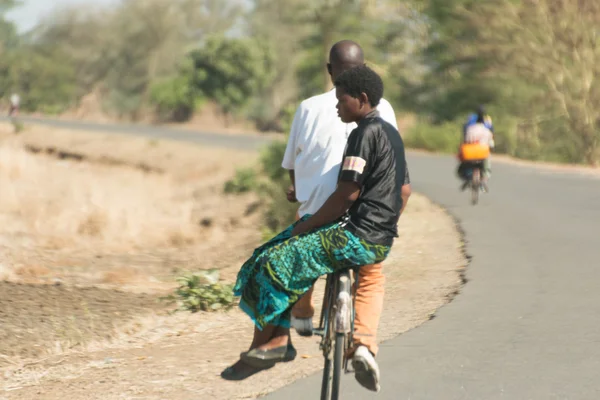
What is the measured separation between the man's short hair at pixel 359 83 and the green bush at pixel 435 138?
29540 mm

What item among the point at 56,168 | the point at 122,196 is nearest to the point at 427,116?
the point at 56,168

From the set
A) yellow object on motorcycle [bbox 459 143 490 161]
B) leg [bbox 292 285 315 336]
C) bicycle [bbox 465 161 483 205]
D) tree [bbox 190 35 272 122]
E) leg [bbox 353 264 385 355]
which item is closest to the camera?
leg [bbox 353 264 385 355]

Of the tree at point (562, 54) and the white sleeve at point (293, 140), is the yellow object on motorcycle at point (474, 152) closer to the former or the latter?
the white sleeve at point (293, 140)

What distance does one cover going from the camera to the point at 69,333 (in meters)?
8.27

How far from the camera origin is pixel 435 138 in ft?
116

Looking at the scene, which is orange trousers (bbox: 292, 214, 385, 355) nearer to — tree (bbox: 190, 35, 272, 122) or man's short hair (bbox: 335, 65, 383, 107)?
man's short hair (bbox: 335, 65, 383, 107)

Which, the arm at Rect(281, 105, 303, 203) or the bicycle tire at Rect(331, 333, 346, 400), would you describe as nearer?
the bicycle tire at Rect(331, 333, 346, 400)

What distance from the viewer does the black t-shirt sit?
4.95 m

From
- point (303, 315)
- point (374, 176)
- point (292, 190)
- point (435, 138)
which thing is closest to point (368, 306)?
point (303, 315)

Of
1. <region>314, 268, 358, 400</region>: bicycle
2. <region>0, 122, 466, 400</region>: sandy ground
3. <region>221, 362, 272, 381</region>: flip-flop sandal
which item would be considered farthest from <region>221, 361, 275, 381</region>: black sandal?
<region>0, 122, 466, 400</region>: sandy ground

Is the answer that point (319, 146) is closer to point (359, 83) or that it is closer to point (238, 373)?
point (359, 83)

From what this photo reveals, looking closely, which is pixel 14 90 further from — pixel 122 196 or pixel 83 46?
pixel 122 196

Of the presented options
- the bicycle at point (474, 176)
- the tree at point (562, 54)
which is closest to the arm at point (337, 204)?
the bicycle at point (474, 176)

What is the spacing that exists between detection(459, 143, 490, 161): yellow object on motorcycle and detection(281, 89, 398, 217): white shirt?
38.1 ft
